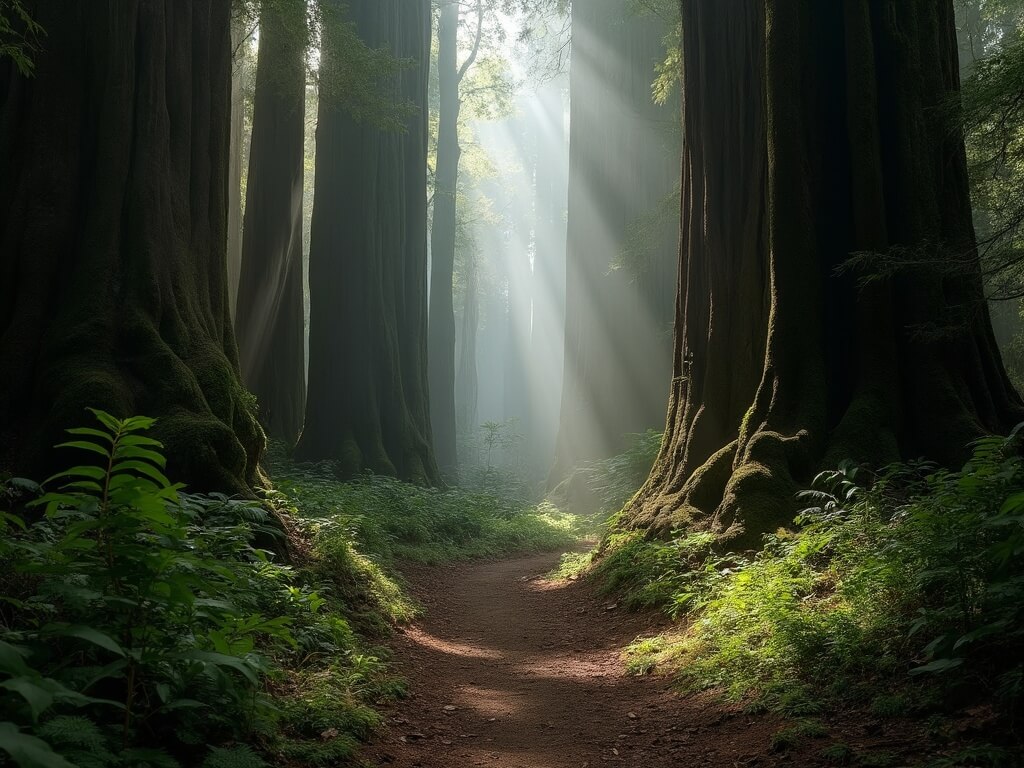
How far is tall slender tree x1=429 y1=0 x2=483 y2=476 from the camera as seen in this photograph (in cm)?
2611

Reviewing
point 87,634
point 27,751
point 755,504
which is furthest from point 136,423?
point 755,504

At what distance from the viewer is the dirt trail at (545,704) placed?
11.7 ft

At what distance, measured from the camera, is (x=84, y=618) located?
8.59 feet

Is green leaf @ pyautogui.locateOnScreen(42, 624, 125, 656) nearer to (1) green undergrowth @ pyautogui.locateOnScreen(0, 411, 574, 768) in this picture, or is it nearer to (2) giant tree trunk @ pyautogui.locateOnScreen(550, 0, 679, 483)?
(1) green undergrowth @ pyautogui.locateOnScreen(0, 411, 574, 768)

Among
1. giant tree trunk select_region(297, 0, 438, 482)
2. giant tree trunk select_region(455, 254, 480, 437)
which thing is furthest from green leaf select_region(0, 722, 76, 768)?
giant tree trunk select_region(455, 254, 480, 437)

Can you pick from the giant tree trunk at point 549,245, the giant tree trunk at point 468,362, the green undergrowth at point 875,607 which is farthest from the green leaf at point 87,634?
the giant tree trunk at point 549,245

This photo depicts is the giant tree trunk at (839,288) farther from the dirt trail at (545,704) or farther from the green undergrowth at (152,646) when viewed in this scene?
the green undergrowth at (152,646)

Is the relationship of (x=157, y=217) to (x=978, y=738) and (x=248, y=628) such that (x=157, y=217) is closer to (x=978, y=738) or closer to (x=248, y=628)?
(x=248, y=628)

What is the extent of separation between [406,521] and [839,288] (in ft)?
20.8

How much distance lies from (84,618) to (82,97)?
5.20 metres

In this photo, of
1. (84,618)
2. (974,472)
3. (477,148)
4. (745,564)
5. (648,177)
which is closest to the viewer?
(84,618)

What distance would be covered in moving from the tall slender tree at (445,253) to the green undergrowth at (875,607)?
19087 millimetres

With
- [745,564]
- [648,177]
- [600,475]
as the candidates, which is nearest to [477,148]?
[648,177]

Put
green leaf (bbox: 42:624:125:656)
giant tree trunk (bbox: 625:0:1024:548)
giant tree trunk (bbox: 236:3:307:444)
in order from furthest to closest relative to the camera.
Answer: giant tree trunk (bbox: 236:3:307:444), giant tree trunk (bbox: 625:0:1024:548), green leaf (bbox: 42:624:125:656)
